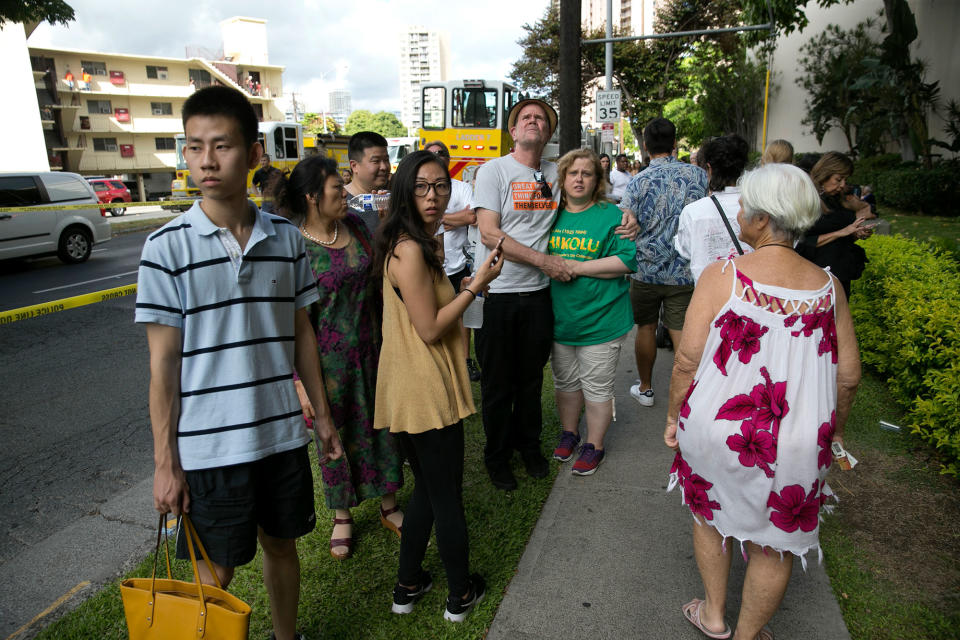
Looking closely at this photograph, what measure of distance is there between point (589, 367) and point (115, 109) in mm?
56495

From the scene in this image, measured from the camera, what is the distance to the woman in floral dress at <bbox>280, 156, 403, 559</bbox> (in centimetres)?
286

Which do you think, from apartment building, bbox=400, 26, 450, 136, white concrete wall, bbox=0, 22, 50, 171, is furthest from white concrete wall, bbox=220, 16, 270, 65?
apartment building, bbox=400, 26, 450, 136

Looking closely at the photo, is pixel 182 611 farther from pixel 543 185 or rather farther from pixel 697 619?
pixel 543 185

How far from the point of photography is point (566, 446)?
4.07 meters

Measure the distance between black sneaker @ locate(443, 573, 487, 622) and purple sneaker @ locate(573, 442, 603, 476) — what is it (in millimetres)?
1288

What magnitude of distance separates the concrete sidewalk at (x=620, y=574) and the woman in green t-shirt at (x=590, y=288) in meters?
0.34

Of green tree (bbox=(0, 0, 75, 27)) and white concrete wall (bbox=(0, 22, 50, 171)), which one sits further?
white concrete wall (bbox=(0, 22, 50, 171))

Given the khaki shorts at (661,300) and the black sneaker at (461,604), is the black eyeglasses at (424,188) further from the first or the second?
the khaki shorts at (661,300)

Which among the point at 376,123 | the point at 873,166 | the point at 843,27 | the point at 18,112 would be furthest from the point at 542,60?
the point at 376,123

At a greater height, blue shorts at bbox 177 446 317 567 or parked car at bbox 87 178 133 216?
parked car at bbox 87 178 133 216

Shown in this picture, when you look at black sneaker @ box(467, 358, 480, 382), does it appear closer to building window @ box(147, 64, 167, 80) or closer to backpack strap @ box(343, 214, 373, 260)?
backpack strap @ box(343, 214, 373, 260)

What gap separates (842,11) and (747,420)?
90.3ft

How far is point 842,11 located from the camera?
23.4 m

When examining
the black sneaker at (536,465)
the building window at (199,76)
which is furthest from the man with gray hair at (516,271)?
the building window at (199,76)
